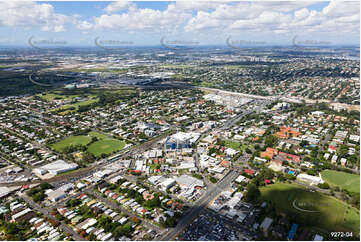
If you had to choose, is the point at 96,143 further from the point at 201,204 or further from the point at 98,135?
the point at 201,204

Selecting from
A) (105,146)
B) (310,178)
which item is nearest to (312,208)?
(310,178)

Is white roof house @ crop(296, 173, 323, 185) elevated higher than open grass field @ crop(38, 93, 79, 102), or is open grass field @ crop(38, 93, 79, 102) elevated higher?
open grass field @ crop(38, 93, 79, 102)

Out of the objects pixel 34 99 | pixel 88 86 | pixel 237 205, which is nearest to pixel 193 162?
pixel 237 205

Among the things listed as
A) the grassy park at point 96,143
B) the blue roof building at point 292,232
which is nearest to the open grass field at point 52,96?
the grassy park at point 96,143

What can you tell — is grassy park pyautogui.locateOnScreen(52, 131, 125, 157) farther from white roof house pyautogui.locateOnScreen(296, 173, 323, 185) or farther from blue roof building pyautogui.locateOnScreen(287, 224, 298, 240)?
blue roof building pyautogui.locateOnScreen(287, 224, 298, 240)

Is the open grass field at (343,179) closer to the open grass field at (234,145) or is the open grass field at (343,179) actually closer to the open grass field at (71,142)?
the open grass field at (234,145)

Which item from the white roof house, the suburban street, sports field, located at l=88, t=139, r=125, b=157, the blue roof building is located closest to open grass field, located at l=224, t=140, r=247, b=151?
the white roof house
